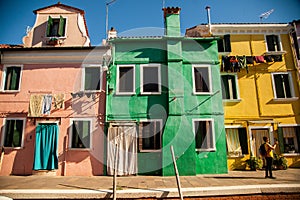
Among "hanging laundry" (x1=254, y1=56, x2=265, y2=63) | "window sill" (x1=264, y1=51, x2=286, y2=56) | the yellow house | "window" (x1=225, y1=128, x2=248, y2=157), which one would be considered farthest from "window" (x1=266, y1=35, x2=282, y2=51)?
"window" (x1=225, y1=128, x2=248, y2=157)

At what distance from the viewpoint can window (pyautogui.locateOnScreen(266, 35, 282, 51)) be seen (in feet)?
47.2

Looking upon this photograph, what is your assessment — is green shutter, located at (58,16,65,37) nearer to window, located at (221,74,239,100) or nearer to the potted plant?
window, located at (221,74,239,100)

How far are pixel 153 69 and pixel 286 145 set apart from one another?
974 centimetres

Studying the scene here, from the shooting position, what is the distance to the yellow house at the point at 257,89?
1289 cm

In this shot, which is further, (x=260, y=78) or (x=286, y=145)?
(x=260, y=78)

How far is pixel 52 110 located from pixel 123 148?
15.6ft

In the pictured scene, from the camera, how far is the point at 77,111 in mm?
11984

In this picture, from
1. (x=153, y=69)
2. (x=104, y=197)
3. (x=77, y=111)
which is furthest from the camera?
(x=153, y=69)

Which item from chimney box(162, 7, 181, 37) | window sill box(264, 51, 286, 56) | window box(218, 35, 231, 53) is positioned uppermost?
chimney box(162, 7, 181, 37)

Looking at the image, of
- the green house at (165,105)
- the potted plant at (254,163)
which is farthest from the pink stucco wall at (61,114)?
the potted plant at (254,163)

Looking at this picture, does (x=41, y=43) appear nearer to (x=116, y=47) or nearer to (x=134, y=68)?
(x=116, y=47)

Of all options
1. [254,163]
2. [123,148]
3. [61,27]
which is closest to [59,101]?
[123,148]

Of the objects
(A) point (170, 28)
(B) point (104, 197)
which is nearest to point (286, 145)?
(A) point (170, 28)

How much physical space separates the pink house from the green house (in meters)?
1.01
